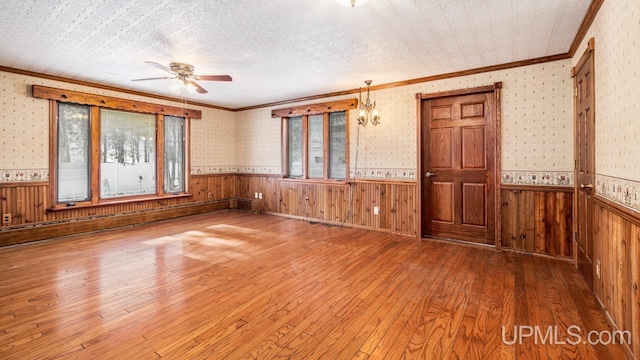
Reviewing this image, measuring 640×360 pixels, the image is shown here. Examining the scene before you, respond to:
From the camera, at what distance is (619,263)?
6.87 feet

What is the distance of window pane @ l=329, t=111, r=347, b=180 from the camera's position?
5.84m

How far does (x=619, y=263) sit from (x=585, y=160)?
1487 mm

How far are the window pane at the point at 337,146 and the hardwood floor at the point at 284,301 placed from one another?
1922 millimetres

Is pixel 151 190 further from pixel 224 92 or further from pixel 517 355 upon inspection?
pixel 517 355

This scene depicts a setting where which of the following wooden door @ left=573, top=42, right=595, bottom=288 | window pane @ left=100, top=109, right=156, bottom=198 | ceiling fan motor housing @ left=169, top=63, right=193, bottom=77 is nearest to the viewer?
wooden door @ left=573, top=42, right=595, bottom=288

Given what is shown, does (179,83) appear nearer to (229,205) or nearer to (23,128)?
(23,128)

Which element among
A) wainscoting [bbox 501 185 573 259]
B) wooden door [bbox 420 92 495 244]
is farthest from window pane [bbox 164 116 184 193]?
wainscoting [bbox 501 185 573 259]

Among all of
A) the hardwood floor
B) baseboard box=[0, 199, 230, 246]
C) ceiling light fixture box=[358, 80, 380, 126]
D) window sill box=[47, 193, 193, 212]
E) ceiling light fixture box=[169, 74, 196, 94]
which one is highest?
ceiling light fixture box=[169, 74, 196, 94]

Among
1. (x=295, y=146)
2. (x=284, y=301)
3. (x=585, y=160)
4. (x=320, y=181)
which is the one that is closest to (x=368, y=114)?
(x=320, y=181)

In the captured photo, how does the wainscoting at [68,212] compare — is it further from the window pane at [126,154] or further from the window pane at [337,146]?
the window pane at [337,146]

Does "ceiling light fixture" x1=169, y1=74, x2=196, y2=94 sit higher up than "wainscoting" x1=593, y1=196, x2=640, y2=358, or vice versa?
"ceiling light fixture" x1=169, y1=74, x2=196, y2=94

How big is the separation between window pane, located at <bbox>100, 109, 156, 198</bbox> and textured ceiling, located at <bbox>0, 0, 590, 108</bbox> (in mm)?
1017

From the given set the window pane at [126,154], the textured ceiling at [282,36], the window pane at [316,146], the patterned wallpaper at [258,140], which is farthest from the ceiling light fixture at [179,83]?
the patterned wallpaper at [258,140]

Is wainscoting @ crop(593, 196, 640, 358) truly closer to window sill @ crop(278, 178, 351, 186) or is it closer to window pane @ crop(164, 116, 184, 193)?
window sill @ crop(278, 178, 351, 186)
